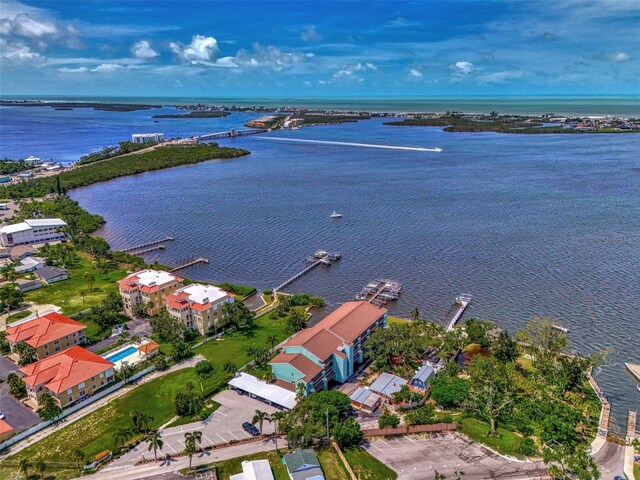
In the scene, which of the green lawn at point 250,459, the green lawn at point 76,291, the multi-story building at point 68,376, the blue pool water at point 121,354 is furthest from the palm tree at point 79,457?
the green lawn at point 76,291

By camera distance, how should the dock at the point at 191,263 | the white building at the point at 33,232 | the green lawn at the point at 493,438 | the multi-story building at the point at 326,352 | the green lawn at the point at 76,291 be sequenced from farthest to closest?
the white building at the point at 33,232 < the dock at the point at 191,263 < the green lawn at the point at 76,291 < the multi-story building at the point at 326,352 < the green lawn at the point at 493,438

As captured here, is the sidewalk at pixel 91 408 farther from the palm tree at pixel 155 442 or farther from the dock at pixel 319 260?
the dock at pixel 319 260

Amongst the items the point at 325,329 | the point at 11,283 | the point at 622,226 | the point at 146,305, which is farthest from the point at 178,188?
the point at 622,226

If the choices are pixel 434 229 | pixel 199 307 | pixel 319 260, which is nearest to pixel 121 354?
pixel 199 307

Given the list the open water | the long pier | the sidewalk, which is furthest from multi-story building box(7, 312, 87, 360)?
the long pier

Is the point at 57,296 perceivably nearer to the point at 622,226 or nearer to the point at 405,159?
the point at 622,226

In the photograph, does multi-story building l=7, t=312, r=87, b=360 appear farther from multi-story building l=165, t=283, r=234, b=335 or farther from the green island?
the green island

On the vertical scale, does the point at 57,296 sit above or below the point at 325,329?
below
